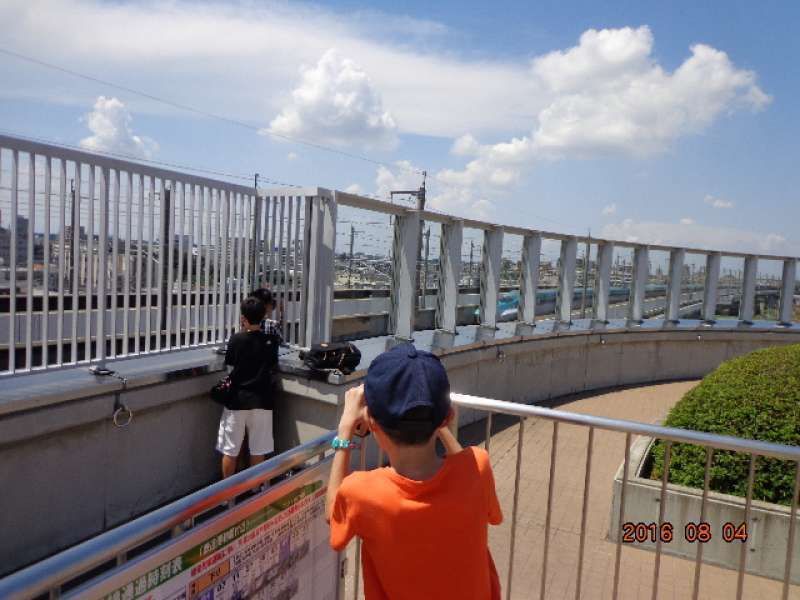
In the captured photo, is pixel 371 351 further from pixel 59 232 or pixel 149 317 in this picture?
pixel 59 232

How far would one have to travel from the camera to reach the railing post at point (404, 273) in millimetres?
7430

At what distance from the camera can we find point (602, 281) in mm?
12195

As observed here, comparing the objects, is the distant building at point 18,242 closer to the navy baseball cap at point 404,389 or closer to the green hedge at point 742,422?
the navy baseball cap at point 404,389

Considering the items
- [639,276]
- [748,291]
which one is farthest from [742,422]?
[748,291]

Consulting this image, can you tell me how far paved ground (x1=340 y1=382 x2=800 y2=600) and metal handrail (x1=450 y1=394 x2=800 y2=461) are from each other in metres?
2.00

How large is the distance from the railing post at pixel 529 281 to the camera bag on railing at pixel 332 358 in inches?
190

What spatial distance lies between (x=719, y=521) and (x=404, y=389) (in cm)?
421

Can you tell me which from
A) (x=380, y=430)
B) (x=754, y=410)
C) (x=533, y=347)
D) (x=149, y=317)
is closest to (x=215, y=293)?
(x=149, y=317)

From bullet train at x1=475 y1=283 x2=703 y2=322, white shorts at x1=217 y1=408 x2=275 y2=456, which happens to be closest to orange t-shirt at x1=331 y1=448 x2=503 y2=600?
white shorts at x1=217 y1=408 x2=275 y2=456

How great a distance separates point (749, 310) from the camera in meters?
14.4

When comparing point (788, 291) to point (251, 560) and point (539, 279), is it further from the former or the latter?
point (251, 560)

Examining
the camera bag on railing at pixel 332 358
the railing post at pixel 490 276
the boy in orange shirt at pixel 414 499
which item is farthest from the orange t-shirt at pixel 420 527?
the railing post at pixel 490 276

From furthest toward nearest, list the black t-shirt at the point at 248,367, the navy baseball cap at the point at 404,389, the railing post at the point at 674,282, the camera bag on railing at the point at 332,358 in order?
the railing post at the point at 674,282
the camera bag on railing at the point at 332,358
the black t-shirt at the point at 248,367
the navy baseball cap at the point at 404,389

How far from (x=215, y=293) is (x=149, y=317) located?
803 millimetres
